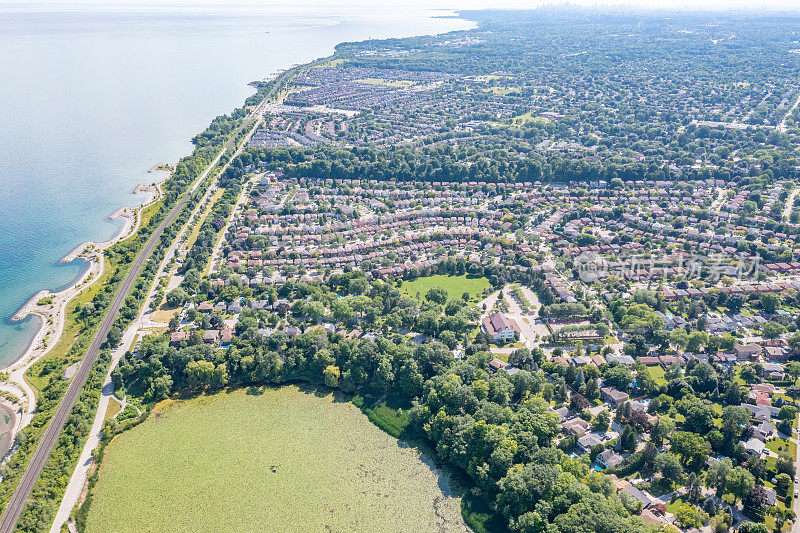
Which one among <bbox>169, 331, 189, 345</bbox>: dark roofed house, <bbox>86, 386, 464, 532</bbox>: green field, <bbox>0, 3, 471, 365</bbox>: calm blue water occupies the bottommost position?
<bbox>86, 386, 464, 532</bbox>: green field

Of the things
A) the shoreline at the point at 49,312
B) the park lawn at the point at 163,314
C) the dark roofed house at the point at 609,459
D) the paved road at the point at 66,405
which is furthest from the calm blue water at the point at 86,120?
the dark roofed house at the point at 609,459

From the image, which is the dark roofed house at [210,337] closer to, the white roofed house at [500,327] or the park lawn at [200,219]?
the park lawn at [200,219]

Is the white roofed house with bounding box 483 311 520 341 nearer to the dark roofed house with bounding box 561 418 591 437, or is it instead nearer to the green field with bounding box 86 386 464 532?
the dark roofed house with bounding box 561 418 591 437

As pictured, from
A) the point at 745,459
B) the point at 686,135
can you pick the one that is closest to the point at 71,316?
the point at 745,459

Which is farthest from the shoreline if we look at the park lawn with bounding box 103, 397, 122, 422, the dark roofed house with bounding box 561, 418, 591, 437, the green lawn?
the green lawn

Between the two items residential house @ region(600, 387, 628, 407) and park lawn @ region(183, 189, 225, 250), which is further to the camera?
park lawn @ region(183, 189, 225, 250)

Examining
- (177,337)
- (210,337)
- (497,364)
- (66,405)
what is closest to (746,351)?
(497,364)
